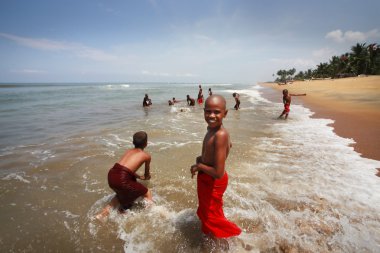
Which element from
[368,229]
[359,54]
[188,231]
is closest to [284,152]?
[368,229]

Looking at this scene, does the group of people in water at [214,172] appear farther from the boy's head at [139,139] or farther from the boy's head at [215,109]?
the boy's head at [139,139]

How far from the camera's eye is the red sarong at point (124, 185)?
3322mm

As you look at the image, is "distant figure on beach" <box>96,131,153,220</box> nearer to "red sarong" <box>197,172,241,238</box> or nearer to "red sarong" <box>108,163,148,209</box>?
"red sarong" <box>108,163,148,209</box>

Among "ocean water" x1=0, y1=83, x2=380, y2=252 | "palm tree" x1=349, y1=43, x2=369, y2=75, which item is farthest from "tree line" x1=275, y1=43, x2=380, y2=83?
"ocean water" x1=0, y1=83, x2=380, y2=252

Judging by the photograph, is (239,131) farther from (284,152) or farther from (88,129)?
(88,129)

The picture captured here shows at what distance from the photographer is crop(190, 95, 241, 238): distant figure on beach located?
2424mm

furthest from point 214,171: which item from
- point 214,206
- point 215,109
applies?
point 215,109

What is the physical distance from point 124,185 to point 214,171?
5.23 ft

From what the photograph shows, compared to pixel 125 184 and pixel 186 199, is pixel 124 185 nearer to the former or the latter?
pixel 125 184

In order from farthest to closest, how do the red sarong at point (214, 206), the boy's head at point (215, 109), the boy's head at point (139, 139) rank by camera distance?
the boy's head at point (139, 139)
the red sarong at point (214, 206)
the boy's head at point (215, 109)

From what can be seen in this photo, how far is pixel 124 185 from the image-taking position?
131 inches

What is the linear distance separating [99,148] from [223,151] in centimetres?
546

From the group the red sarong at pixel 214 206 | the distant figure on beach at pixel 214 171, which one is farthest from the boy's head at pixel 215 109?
the red sarong at pixel 214 206

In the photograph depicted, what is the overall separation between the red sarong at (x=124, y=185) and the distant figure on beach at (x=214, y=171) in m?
1.24
